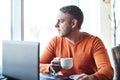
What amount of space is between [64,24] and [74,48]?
217mm

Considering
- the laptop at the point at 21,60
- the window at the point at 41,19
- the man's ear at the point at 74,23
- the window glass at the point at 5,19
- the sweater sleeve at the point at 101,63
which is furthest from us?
the window at the point at 41,19

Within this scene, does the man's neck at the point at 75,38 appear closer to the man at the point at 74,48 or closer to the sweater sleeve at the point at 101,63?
the man at the point at 74,48

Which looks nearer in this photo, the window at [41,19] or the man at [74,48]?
the man at [74,48]

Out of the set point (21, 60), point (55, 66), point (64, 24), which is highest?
point (64, 24)

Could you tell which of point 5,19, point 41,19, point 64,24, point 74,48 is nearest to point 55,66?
point 74,48

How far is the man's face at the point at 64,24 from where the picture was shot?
1.99m

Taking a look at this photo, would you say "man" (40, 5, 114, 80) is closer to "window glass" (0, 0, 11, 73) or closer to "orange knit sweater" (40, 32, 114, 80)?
"orange knit sweater" (40, 32, 114, 80)

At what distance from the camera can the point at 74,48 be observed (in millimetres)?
2012

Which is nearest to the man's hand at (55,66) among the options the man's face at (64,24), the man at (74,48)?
the man at (74,48)

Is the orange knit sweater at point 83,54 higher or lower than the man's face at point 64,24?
lower

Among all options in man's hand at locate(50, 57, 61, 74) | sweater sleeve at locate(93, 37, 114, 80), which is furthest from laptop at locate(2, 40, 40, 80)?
sweater sleeve at locate(93, 37, 114, 80)

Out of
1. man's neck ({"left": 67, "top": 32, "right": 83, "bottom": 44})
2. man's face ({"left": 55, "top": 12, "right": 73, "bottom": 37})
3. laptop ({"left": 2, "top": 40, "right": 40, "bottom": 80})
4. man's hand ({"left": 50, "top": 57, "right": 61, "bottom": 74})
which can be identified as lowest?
man's hand ({"left": 50, "top": 57, "right": 61, "bottom": 74})

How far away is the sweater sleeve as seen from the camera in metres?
1.71

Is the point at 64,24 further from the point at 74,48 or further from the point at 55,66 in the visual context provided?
the point at 55,66
